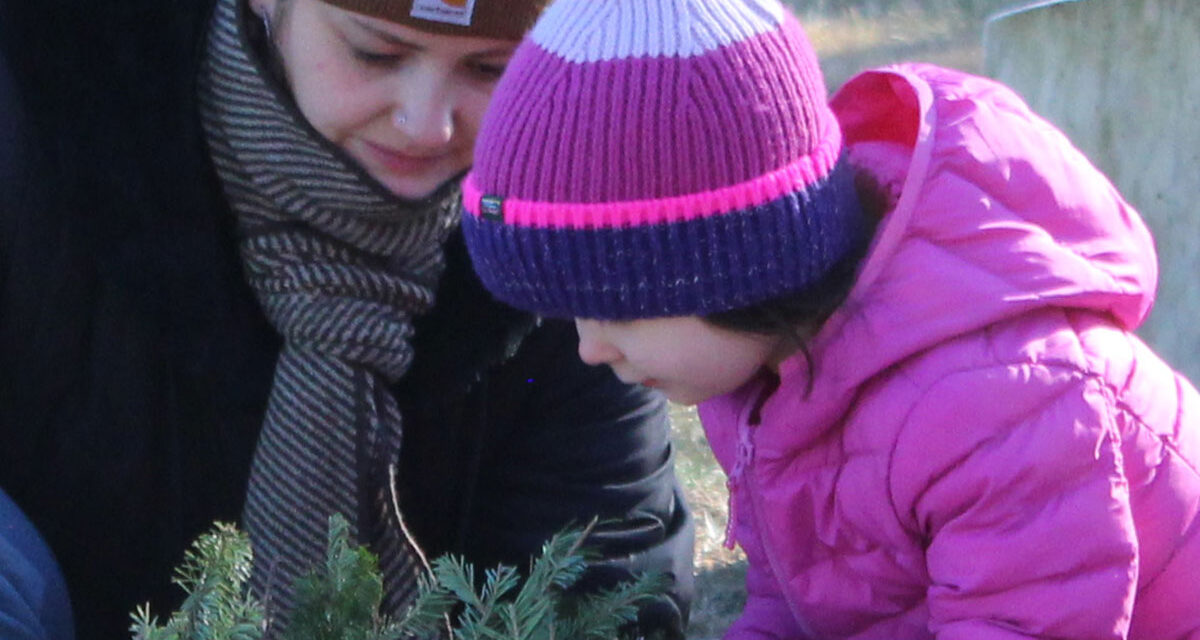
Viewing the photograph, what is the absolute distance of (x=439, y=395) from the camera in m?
1.96

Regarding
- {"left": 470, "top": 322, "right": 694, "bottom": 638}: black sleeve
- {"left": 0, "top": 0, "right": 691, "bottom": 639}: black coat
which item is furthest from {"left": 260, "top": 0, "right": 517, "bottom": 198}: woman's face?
{"left": 470, "top": 322, "right": 694, "bottom": 638}: black sleeve

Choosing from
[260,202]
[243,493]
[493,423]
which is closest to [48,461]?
[243,493]

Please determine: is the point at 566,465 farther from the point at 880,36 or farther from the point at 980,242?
the point at 880,36

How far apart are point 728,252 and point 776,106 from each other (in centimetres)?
14

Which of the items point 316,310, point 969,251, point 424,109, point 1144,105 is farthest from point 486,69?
point 1144,105

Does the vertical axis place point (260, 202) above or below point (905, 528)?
above

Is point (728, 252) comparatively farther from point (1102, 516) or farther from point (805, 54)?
point (1102, 516)

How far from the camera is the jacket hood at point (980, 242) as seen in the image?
1368 millimetres

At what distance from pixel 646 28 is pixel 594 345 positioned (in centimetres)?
31

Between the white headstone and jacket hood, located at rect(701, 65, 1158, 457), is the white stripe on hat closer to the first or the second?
jacket hood, located at rect(701, 65, 1158, 457)

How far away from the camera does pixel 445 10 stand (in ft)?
5.20

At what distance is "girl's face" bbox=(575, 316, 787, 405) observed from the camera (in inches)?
55.6

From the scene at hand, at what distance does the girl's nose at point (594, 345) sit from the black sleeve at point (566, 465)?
609 mm

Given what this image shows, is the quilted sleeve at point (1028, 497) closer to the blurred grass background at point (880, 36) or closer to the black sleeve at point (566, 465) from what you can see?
the black sleeve at point (566, 465)
